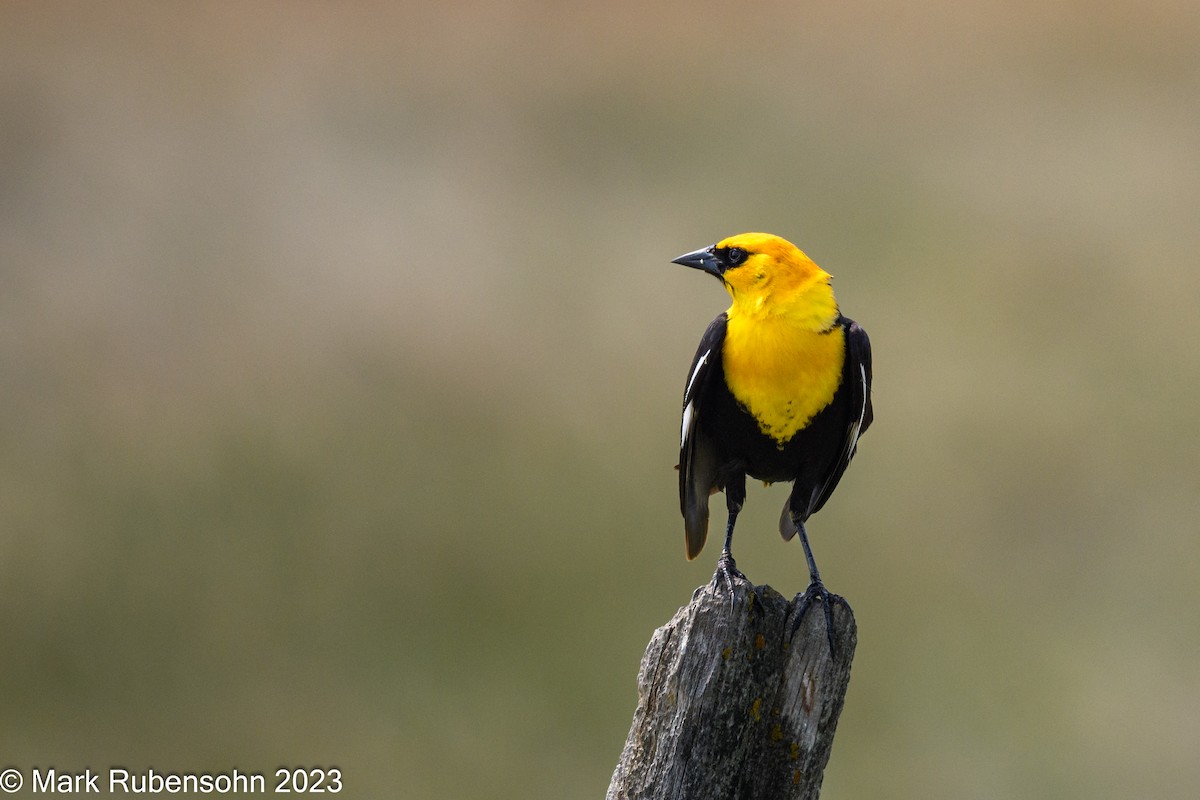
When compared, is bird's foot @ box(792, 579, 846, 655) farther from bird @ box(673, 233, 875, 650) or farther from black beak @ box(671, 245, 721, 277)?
black beak @ box(671, 245, 721, 277)

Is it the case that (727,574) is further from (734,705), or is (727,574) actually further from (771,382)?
(771,382)

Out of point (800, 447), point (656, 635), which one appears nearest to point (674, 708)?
point (656, 635)

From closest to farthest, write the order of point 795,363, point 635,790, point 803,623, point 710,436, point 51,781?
point 635,790 → point 803,623 → point 795,363 → point 710,436 → point 51,781

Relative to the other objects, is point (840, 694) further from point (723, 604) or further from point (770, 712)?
point (723, 604)

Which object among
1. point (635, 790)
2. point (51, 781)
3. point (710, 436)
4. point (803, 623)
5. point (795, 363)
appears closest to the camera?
point (635, 790)

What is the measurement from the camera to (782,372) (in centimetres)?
466

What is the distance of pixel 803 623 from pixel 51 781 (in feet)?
15.5

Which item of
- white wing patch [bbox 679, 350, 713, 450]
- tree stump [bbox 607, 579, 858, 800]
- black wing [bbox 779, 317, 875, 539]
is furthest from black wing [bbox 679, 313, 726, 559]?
tree stump [bbox 607, 579, 858, 800]

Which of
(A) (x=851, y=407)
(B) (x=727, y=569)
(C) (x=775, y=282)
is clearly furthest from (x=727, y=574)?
(C) (x=775, y=282)

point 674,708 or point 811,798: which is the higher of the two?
point 674,708

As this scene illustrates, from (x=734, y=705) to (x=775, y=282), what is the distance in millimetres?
1979

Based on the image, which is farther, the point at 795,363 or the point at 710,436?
the point at 710,436

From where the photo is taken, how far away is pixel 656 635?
11.7 feet

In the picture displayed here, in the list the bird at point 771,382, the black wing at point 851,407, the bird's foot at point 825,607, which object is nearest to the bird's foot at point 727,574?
the bird's foot at point 825,607
